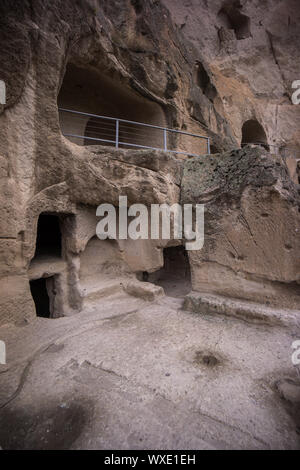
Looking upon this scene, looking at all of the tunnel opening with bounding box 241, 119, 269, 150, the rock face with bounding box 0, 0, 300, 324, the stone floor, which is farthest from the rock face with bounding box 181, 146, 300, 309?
the tunnel opening with bounding box 241, 119, 269, 150

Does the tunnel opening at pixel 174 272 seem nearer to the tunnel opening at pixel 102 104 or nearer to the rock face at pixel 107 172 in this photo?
the rock face at pixel 107 172

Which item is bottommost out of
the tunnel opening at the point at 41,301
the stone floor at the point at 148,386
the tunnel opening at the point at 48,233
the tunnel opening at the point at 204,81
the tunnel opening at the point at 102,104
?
the tunnel opening at the point at 41,301

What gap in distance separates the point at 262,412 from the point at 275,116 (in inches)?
658

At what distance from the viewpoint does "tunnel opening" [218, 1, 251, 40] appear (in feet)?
51.8

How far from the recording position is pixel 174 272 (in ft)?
30.8

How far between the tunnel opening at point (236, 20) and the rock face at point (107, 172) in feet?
43.5

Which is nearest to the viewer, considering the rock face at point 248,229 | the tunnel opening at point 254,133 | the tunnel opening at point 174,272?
the rock face at point 248,229

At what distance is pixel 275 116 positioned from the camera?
14.1 m

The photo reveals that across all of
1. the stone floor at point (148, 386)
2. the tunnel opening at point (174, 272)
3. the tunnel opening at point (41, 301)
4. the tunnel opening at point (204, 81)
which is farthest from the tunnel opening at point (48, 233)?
the tunnel opening at point (204, 81)

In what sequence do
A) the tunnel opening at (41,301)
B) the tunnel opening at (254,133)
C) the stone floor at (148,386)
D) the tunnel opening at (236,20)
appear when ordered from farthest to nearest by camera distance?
the tunnel opening at (236,20) → the tunnel opening at (254,133) → the tunnel opening at (41,301) → the stone floor at (148,386)

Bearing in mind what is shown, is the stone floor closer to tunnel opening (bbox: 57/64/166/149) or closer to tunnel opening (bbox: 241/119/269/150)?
tunnel opening (bbox: 57/64/166/149)

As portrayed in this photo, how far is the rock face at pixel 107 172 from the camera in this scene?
3.29m

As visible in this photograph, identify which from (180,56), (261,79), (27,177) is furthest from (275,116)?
(27,177)

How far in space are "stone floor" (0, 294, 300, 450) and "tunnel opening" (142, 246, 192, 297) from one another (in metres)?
5.08
